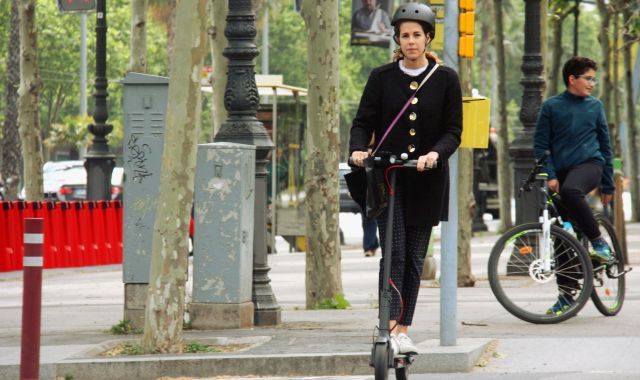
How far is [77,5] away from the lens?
2803 centimetres

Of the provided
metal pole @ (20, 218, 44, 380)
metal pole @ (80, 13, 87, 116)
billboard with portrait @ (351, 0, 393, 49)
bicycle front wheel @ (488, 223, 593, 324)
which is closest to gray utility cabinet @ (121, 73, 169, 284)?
bicycle front wheel @ (488, 223, 593, 324)

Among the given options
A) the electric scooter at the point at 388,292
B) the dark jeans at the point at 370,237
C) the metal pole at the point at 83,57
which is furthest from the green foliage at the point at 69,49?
the electric scooter at the point at 388,292

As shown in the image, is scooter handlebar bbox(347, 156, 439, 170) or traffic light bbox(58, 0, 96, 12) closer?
scooter handlebar bbox(347, 156, 439, 170)

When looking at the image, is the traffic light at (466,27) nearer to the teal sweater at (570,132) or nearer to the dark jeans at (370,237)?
the teal sweater at (570,132)

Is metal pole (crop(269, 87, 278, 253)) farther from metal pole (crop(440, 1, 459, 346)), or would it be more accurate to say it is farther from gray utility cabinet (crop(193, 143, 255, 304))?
metal pole (crop(440, 1, 459, 346))

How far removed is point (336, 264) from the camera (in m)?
13.3

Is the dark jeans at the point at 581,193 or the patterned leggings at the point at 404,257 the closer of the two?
the patterned leggings at the point at 404,257

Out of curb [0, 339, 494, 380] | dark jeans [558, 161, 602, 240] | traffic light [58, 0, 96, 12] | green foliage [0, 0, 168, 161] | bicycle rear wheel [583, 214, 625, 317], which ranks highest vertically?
green foliage [0, 0, 168, 161]

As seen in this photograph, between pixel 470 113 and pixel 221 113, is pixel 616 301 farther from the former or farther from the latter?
pixel 221 113

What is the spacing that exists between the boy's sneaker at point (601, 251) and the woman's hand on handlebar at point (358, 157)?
154 inches

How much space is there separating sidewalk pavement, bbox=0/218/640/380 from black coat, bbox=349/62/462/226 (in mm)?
1346

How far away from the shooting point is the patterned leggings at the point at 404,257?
7461 millimetres

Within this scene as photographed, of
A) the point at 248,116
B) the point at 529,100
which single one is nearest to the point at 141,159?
the point at 248,116

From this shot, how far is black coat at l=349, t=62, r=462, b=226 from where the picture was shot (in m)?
7.53
